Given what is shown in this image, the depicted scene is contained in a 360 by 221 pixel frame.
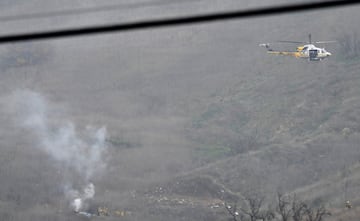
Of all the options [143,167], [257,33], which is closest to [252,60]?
[257,33]

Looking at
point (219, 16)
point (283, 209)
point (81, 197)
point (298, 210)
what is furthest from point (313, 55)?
point (219, 16)

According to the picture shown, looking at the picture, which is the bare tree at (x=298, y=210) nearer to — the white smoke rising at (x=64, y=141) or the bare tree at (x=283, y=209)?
the bare tree at (x=283, y=209)

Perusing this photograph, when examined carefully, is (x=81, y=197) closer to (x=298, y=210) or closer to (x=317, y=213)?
(x=298, y=210)

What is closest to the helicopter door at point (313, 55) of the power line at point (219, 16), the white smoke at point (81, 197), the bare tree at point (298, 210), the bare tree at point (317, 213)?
the bare tree at point (298, 210)

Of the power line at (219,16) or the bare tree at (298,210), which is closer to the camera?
the power line at (219,16)

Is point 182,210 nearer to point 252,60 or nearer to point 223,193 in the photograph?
point 223,193

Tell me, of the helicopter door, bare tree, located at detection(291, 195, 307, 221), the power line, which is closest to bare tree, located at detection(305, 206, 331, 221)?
bare tree, located at detection(291, 195, 307, 221)

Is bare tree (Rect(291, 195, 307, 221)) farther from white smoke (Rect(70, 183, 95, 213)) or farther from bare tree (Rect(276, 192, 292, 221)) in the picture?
white smoke (Rect(70, 183, 95, 213))

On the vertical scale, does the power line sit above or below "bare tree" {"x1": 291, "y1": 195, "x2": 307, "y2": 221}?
below
